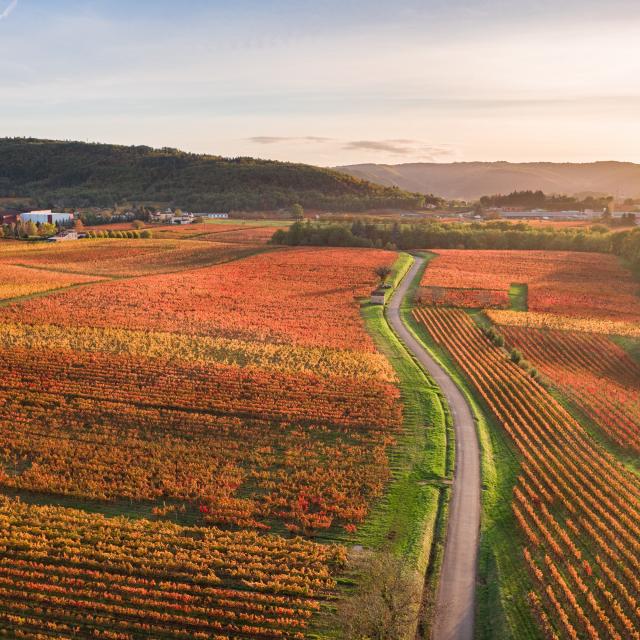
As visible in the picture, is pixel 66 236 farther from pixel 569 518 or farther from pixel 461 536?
pixel 569 518

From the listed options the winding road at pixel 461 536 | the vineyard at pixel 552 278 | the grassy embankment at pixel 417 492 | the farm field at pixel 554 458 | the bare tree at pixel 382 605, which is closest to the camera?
the bare tree at pixel 382 605

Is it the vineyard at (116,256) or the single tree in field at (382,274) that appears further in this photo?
the vineyard at (116,256)

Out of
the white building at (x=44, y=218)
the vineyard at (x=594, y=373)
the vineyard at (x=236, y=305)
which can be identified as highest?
the white building at (x=44, y=218)

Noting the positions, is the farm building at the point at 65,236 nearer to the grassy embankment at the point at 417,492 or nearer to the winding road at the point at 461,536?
the grassy embankment at the point at 417,492

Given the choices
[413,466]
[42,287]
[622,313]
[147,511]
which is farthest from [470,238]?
[147,511]

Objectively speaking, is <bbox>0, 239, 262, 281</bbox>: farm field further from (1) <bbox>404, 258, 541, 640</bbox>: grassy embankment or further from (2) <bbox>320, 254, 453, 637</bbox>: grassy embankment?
(1) <bbox>404, 258, 541, 640</bbox>: grassy embankment

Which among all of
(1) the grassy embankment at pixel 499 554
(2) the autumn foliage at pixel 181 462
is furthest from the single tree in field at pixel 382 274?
(1) the grassy embankment at pixel 499 554

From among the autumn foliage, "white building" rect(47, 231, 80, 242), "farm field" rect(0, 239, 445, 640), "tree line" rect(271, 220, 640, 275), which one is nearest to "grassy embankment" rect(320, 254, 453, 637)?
"farm field" rect(0, 239, 445, 640)
